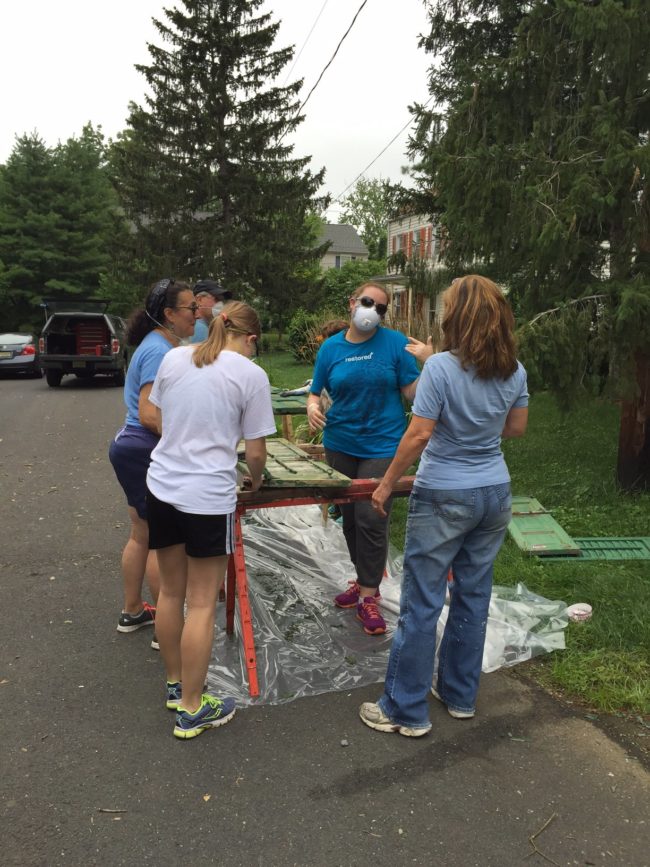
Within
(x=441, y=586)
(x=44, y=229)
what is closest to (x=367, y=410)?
(x=441, y=586)

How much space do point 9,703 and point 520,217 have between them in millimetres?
4927

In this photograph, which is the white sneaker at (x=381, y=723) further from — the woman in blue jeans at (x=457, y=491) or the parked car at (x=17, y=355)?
the parked car at (x=17, y=355)

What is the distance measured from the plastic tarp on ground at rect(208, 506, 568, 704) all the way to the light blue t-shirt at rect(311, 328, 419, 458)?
1002 mm

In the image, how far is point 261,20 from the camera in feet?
85.5

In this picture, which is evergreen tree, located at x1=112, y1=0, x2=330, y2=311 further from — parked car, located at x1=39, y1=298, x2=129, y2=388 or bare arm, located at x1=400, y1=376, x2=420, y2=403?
bare arm, located at x1=400, y1=376, x2=420, y2=403

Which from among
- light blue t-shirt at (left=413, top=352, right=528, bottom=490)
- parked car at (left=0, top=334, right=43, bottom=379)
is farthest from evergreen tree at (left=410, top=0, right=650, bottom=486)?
parked car at (left=0, top=334, right=43, bottom=379)

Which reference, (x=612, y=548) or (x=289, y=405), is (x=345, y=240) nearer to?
(x=289, y=405)

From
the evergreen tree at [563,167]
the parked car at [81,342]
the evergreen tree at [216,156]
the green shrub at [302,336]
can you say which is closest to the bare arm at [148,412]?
the evergreen tree at [563,167]

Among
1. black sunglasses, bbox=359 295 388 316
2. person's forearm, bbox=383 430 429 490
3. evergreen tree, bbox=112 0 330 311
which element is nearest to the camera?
person's forearm, bbox=383 430 429 490

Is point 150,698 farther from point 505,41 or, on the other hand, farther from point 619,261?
point 505,41

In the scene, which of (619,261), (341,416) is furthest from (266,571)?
(619,261)

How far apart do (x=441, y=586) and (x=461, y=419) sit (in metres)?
0.71

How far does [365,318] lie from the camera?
3.82 m

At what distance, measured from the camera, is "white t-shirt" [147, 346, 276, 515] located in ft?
9.02
